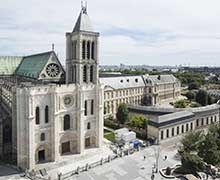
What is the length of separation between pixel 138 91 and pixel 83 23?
149 feet

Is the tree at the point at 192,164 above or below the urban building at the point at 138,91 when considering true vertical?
below

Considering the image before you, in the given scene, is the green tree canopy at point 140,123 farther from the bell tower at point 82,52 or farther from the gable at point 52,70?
the gable at point 52,70

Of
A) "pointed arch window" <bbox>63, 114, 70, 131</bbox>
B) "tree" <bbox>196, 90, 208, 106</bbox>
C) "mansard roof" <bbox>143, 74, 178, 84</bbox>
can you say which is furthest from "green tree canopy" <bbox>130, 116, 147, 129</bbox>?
"tree" <bbox>196, 90, 208, 106</bbox>

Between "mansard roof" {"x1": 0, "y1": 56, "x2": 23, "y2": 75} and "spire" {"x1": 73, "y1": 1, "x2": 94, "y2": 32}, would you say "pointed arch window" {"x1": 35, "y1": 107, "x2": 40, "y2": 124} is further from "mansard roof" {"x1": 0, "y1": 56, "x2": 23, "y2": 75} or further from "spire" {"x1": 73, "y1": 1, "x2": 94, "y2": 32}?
"mansard roof" {"x1": 0, "y1": 56, "x2": 23, "y2": 75}

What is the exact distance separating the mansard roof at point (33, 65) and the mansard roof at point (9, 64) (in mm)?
2022

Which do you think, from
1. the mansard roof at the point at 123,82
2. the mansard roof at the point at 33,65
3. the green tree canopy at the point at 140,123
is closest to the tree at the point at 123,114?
the green tree canopy at the point at 140,123

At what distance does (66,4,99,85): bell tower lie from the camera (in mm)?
45375

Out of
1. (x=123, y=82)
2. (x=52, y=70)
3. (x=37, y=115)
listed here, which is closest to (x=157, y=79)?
(x=123, y=82)

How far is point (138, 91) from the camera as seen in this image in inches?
3418

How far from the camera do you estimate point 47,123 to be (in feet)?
138

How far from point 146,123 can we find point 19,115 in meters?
27.6

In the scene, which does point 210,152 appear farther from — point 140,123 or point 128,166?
point 140,123

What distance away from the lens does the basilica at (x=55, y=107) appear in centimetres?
3956

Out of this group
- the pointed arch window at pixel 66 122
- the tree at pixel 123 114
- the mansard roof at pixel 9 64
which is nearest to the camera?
the pointed arch window at pixel 66 122
